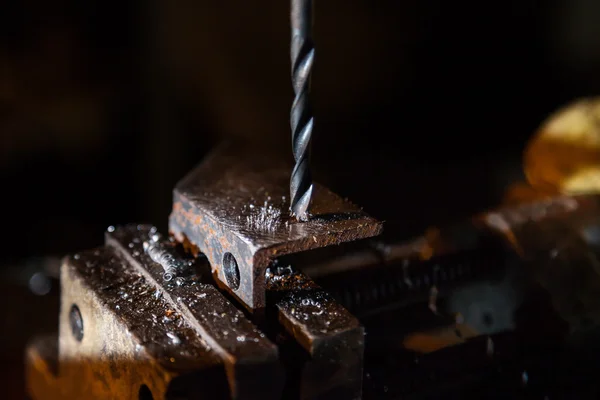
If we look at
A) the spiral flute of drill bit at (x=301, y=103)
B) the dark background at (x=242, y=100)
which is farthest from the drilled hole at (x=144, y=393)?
the dark background at (x=242, y=100)

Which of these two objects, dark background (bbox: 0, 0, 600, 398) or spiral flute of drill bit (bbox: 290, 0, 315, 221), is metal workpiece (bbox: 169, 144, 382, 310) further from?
dark background (bbox: 0, 0, 600, 398)

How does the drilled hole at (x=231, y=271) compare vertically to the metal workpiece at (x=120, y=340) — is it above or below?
above

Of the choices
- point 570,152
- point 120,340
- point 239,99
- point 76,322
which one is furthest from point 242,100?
point 120,340

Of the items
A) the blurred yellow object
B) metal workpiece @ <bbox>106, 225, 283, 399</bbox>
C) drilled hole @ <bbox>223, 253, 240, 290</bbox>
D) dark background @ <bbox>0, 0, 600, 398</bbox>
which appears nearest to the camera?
metal workpiece @ <bbox>106, 225, 283, 399</bbox>

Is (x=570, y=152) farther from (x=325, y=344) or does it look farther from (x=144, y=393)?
(x=144, y=393)

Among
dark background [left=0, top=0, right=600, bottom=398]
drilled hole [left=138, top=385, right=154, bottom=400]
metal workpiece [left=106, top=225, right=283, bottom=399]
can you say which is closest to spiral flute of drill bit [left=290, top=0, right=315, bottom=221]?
metal workpiece [left=106, top=225, right=283, bottom=399]

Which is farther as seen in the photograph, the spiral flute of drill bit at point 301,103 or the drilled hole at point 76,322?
the drilled hole at point 76,322

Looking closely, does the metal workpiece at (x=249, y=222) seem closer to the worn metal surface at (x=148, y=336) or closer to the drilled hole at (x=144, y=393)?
the worn metal surface at (x=148, y=336)
